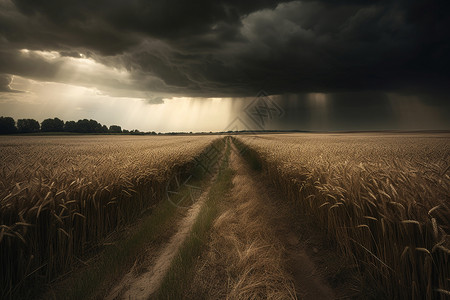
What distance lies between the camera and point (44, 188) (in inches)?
119

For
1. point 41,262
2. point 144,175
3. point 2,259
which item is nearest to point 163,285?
point 41,262

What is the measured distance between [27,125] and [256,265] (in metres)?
114

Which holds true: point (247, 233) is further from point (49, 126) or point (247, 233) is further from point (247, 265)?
point (49, 126)

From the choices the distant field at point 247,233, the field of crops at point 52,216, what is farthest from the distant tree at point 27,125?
the distant field at point 247,233

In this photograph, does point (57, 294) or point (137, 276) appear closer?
point (57, 294)

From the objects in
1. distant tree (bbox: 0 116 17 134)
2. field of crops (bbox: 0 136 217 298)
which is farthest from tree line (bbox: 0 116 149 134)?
field of crops (bbox: 0 136 217 298)

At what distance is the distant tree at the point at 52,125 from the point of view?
85450 mm

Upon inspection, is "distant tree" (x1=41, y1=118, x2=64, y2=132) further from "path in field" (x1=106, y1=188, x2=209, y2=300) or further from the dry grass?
the dry grass

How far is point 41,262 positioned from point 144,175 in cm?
282

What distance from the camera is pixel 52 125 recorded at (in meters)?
86.7

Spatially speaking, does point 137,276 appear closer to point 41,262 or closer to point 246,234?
point 41,262

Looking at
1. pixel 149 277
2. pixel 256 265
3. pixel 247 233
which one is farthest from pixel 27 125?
pixel 256 265

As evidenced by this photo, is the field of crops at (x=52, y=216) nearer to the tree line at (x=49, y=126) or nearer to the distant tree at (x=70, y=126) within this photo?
the tree line at (x=49, y=126)

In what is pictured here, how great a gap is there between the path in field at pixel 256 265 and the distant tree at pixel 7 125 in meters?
99.6
